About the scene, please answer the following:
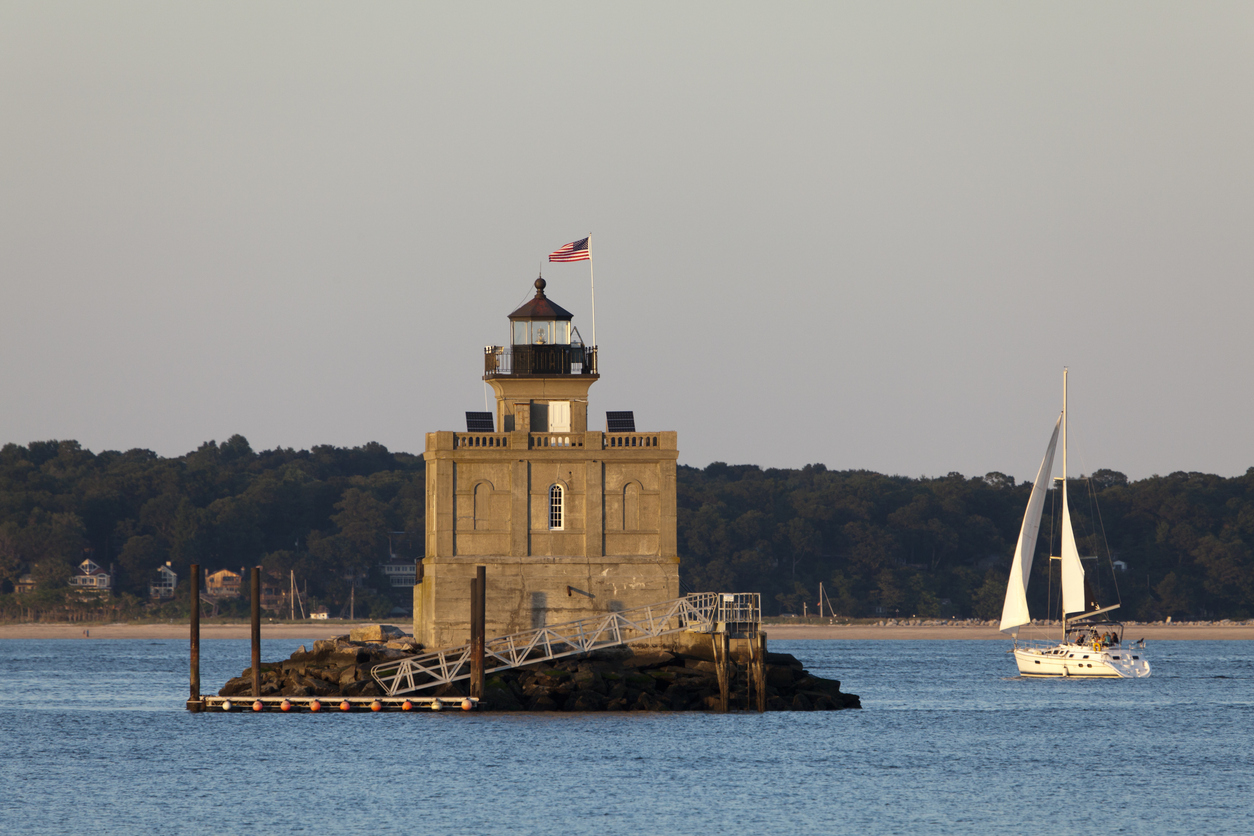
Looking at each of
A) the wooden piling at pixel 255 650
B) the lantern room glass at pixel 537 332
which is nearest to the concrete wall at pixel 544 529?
Result: the lantern room glass at pixel 537 332

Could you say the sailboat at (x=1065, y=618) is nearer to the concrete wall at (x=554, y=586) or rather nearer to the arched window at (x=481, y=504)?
the concrete wall at (x=554, y=586)

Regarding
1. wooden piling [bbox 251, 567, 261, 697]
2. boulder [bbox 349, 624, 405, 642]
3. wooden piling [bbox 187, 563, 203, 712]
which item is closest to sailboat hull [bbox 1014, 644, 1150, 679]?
boulder [bbox 349, 624, 405, 642]

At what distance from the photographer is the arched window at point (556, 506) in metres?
45.8

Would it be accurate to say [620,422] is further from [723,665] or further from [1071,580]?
[1071,580]

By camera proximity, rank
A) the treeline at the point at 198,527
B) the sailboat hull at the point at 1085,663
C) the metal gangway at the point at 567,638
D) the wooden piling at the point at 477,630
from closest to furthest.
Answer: the wooden piling at the point at 477,630 < the metal gangway at the point at 567,638 < the sailboat hull at the point at 1085,663 < the treeline at the point at 198,527

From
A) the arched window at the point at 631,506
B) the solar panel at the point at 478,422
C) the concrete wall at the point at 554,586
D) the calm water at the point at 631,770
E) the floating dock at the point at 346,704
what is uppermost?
the solar panel at the point at 478,422

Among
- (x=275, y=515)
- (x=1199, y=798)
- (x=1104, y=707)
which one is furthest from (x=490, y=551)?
(x=275, y=515)

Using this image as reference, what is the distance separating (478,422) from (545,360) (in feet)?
7.94

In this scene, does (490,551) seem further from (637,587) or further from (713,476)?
(713,476)

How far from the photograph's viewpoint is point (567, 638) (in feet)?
149

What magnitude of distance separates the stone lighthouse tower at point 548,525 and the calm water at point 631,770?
2.93m

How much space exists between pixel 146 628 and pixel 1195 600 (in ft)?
278

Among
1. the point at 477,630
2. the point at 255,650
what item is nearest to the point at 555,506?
the point at 477,630

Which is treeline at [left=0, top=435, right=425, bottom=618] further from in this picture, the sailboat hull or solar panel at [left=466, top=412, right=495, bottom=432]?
solar panel at [left=466, top=412, right=495, bottom=432]
